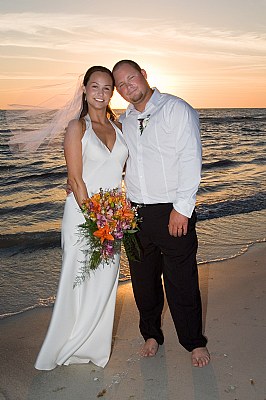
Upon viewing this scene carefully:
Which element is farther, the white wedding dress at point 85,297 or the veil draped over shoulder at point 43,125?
the veil draped over shoulder at point 43,125

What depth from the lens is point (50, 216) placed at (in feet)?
35.0

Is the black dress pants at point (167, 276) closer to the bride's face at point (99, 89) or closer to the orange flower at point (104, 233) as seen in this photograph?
the orange flower at point (104, 233)

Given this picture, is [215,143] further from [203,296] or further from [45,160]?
[203,296]

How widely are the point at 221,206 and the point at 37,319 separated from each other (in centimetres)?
674

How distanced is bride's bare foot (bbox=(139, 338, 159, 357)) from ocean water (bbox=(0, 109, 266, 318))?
1.61 metres

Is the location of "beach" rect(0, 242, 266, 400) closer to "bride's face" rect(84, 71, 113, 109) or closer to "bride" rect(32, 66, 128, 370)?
"bride" rect(32, 66, 128, 370)

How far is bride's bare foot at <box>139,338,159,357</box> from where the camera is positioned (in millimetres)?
4043

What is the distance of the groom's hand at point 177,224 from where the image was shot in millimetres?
3660

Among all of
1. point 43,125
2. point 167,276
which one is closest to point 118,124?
point 43,125

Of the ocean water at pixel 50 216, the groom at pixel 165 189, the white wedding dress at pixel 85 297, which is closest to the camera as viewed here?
the groom at pixel 165 189

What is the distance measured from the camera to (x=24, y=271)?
21.8 ft

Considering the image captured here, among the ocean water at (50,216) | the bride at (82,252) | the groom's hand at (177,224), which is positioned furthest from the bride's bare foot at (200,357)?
the ocean water at (50,216)

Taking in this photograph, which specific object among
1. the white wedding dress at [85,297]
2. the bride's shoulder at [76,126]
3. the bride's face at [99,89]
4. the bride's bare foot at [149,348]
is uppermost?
the bride's face at [99,89]

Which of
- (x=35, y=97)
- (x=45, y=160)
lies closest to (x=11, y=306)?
(x=35, y=97)
